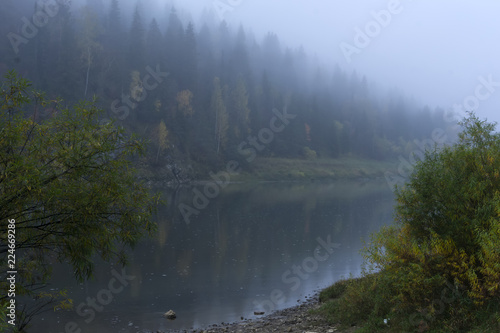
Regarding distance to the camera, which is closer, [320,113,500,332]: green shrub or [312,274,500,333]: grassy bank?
[312,274,500,333]: grassy bank

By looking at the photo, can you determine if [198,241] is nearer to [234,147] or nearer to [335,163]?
[234,147]

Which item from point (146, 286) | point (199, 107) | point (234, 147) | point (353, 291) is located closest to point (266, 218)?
point (146, 286)

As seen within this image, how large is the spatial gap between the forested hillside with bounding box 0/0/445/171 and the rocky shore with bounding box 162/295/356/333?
48.9 metres

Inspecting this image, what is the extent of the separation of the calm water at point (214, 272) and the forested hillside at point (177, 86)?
105 feet

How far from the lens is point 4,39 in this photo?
7638cm

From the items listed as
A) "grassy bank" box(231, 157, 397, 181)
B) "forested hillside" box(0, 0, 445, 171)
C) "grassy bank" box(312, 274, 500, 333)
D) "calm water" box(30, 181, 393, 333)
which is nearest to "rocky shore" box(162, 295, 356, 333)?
"grassy bank" box(312, 274, 500, 333)

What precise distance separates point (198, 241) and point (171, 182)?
42481 mm

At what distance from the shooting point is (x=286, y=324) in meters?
13.1

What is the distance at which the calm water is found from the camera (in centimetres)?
1559

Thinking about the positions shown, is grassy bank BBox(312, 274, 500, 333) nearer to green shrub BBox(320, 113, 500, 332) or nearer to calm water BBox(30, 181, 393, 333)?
green shrub BBox(320, 113, 500, 332)

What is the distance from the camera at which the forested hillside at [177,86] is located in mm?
75875

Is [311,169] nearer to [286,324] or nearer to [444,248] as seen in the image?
[286,324]

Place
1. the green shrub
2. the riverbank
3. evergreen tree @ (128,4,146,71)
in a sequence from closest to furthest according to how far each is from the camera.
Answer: the green shrub, the riverbank, evergreen tree @ (128,4,146,71)

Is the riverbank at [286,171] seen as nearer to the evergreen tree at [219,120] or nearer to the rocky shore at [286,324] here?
the evergreen tree at [219,120]
